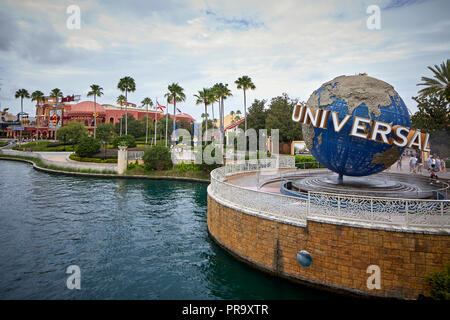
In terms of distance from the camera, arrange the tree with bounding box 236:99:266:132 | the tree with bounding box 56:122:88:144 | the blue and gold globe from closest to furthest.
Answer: the blue and gold globe → the tree with bounding box 236:99:266:132 → the tree with bounding box 56:122:88:144

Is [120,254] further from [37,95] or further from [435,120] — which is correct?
[37,95]

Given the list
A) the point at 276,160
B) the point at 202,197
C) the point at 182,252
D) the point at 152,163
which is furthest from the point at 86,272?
the point at 152,163

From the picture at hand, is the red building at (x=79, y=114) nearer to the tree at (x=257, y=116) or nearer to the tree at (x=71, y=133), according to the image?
the tree at (x=71, y=133)

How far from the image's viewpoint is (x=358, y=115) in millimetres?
11734

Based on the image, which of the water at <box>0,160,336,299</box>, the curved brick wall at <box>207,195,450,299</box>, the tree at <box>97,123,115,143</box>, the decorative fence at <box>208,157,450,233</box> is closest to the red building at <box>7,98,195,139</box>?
the tree at <box>97,123,115,143</box>

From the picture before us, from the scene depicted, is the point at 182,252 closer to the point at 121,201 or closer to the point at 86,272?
the point at 86,272

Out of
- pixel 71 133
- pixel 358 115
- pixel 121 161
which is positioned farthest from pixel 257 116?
pixel 358 115

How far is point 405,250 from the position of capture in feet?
27.2

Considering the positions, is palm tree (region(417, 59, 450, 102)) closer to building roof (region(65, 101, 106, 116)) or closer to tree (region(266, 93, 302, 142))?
tree (region(266, 93, 302, 142))

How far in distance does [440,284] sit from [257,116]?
55036 millimetres

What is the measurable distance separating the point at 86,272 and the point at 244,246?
6.80 meters

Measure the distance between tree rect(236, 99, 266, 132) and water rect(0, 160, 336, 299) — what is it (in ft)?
129

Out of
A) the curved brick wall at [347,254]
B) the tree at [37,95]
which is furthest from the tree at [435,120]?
the tree at [37,95]

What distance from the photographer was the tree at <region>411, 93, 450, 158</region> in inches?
1355
